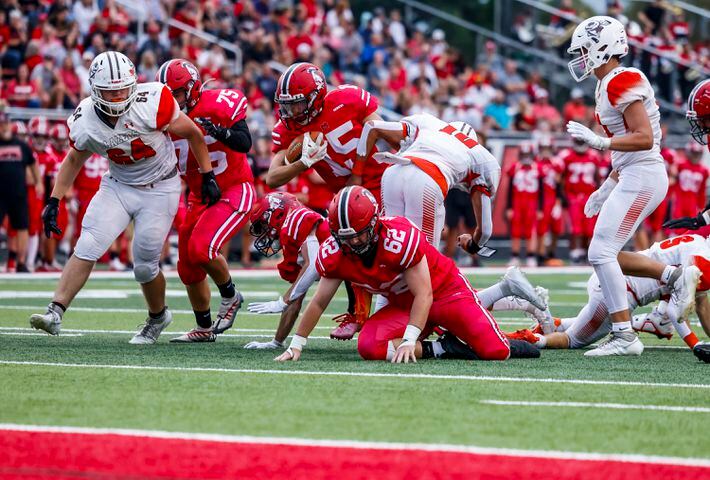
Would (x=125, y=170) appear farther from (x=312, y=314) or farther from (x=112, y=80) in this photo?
(x=312, y=314)

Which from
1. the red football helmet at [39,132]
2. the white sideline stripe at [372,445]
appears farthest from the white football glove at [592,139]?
the red football helmet at [39,132]


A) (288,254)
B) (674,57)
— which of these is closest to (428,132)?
(288,254)

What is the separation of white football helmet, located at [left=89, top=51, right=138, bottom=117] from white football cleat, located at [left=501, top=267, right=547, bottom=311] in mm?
2395

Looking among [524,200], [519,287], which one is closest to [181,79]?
[519,287]

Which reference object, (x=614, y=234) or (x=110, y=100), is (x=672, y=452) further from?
(x=110, y=100)

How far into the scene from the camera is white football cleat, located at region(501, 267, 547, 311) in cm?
729

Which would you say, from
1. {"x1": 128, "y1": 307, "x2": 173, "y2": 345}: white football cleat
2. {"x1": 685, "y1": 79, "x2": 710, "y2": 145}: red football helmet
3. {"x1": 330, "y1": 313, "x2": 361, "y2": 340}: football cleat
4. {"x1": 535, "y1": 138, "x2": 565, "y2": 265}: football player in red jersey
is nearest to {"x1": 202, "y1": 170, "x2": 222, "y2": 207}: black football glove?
{"x1": 128, "y1": 307, "x2": 173, "y2": 345}: white football cleat

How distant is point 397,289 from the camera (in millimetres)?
6586

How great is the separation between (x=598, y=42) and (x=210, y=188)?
A: 2374 millimetres

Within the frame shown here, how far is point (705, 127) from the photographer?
7.25 metres

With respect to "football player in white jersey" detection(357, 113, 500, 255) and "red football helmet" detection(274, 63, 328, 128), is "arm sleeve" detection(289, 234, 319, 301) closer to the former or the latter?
"football player in white jersey" detection(357, 113, 500, 255)

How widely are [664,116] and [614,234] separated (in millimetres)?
15528

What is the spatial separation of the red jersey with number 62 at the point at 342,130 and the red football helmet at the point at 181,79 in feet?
1.83

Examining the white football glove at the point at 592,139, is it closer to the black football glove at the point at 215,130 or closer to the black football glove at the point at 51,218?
the black football glove at the point at 215,130
